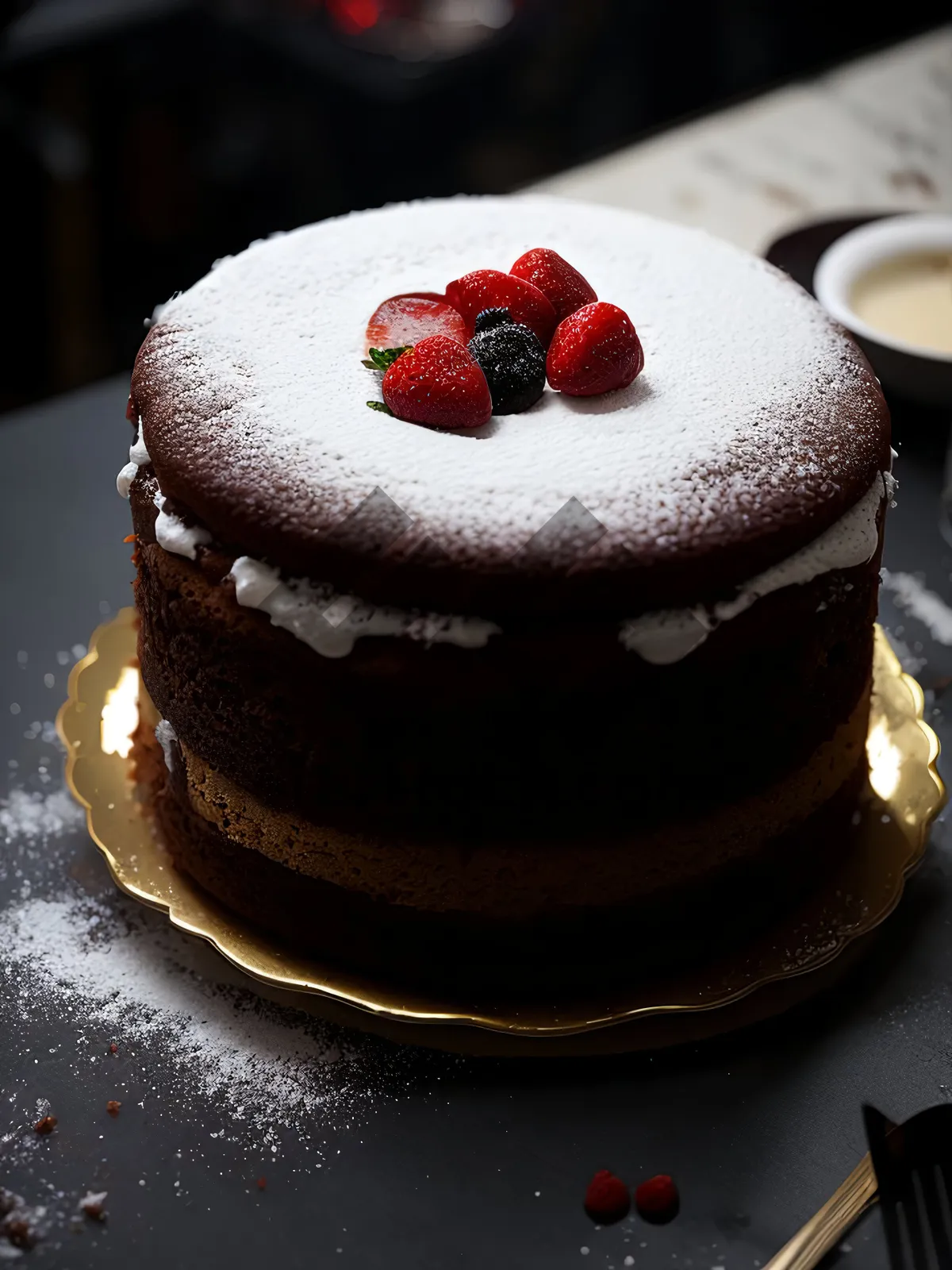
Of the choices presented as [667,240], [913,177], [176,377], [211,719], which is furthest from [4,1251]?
[913,177]

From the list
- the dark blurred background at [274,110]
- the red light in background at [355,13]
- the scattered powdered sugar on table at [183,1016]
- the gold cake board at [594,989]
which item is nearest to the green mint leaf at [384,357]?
the gold cake board at [594,989]

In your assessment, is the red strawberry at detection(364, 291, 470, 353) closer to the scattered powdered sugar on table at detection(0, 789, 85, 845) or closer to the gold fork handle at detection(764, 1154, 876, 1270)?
the scattered powdered sugar on table at detection(0, 789, 85, 845)

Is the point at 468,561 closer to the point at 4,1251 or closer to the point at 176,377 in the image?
the point at 176,377

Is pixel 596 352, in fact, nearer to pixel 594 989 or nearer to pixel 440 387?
pixel 440 387

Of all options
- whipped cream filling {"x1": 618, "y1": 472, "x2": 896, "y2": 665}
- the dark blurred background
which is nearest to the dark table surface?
whipped cream filling {"x1": 618, "y1": 472, "x2": 896, "y2": 665}

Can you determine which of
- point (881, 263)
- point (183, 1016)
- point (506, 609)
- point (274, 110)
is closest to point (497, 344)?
point (506, 609)

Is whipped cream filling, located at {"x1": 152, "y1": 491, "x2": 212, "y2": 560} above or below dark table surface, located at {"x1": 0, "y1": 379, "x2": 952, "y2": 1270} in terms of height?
above

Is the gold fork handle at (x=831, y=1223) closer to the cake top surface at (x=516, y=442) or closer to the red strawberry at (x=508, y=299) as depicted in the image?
the cake top surface at (x=516, y=442)
